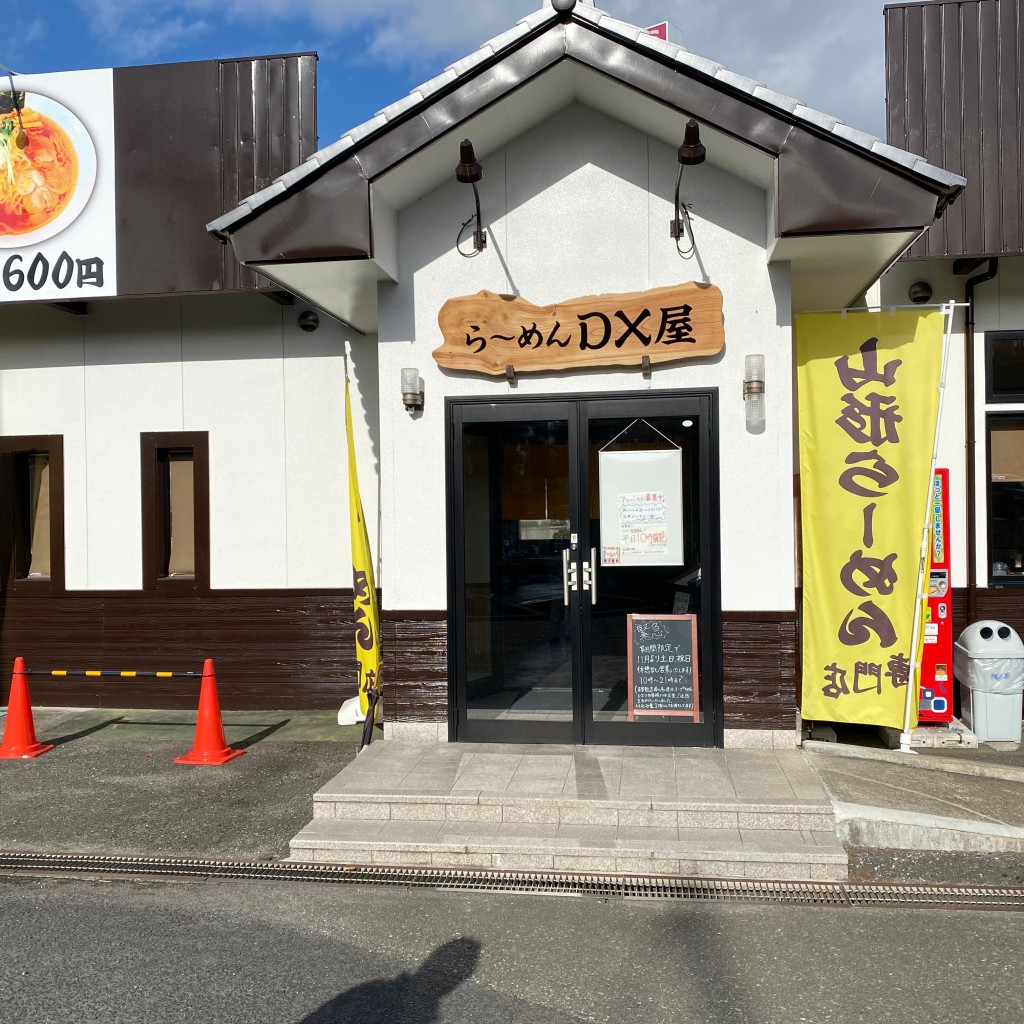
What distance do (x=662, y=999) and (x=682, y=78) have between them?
525 centimetres

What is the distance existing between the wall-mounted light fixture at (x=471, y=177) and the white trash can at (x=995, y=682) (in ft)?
16.3

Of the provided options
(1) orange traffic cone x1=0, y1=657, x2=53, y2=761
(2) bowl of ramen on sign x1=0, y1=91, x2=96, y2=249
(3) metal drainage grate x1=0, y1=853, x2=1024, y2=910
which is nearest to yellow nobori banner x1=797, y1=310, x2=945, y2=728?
(3) metal drainage grate x1=0, y1=853, x2=1024, y2=910

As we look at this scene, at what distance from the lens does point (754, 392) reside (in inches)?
241

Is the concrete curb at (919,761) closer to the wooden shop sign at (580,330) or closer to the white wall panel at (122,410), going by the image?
the wooden shop sign at (580,330)

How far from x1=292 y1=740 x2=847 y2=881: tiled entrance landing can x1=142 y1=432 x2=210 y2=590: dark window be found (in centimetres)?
359

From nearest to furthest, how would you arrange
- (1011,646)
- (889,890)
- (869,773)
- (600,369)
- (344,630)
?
(889,890) → (869,773) → (600,369) → (1011,646) → (344,630)

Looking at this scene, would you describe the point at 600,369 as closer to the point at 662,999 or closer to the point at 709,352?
the point at 709,352

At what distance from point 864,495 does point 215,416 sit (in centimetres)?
592

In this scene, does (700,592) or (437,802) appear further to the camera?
(700,592)

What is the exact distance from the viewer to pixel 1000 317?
7.76m

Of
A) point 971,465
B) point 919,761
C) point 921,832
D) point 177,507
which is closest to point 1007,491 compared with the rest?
point 971,465

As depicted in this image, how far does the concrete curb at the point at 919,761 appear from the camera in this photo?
242 inches

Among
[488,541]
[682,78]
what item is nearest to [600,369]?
[488,541]

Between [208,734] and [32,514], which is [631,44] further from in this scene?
[32,514]
